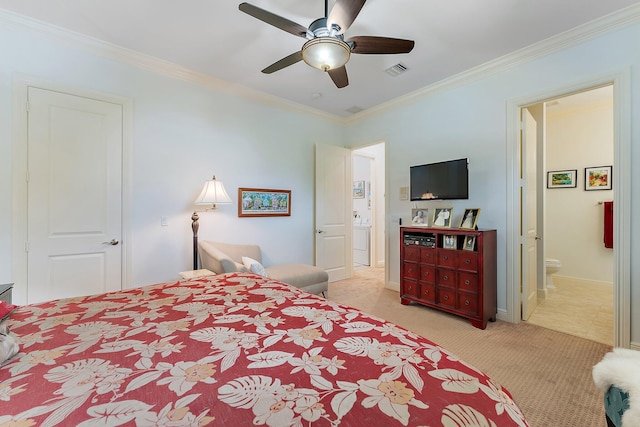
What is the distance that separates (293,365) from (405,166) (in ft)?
11.6

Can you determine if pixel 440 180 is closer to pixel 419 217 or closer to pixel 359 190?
pixel 419 217

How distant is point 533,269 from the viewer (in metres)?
3.19

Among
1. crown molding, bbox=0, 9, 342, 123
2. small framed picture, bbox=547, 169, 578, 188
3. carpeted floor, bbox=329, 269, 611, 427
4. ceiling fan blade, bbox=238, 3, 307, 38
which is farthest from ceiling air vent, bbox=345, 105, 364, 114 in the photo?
small framed picture, bbox=547, 169, 578, 188

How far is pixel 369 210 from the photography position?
6.35 m

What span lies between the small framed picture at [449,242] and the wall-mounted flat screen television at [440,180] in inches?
18.5

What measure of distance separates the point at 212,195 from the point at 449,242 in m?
2.73

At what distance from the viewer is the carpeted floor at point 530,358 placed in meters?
1.63

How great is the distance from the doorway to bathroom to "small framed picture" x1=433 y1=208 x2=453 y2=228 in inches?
51.8

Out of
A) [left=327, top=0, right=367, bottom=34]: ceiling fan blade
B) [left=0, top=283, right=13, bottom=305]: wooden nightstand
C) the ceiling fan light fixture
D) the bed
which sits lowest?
[left=0, top=283, right=13, bottom=305]: wooden nightstand

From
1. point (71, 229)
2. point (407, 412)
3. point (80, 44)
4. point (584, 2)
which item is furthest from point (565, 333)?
point (80, 44)

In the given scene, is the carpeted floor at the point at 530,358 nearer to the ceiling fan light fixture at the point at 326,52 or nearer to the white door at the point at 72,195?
the ceiling fan light fixture at the point at 326,52

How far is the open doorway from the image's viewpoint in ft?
19.9

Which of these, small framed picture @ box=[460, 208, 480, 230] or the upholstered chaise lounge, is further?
small framed picture @ box=[460, 208, 480, 230]

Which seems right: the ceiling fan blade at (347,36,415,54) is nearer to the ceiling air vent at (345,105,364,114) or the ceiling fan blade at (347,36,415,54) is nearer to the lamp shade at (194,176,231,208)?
the lamp shade at (194,176,231,208)
